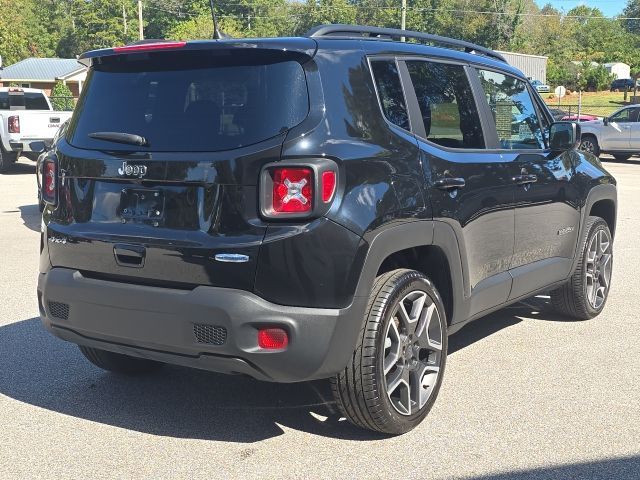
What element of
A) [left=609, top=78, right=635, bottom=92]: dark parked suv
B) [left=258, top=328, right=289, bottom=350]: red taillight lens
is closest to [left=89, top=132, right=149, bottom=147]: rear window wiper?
[left=258, top=328, right=289, bottom=350]: red taillight lens

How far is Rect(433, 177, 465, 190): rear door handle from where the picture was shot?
13.9 feet

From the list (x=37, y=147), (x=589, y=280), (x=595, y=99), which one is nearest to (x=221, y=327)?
(x=589, y=280)

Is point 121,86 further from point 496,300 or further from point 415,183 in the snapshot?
point 496,300

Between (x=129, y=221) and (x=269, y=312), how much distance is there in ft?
2.82

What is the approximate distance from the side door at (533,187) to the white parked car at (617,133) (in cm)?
1961

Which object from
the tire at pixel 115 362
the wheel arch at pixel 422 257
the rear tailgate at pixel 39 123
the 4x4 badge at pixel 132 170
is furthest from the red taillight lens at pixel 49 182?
the rear tailgate at pixel 39 123

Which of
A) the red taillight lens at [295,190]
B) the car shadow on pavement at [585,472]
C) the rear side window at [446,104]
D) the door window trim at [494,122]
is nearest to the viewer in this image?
the red taillight lens at [295,190]

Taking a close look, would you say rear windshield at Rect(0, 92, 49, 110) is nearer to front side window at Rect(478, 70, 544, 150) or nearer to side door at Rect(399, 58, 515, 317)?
front side window at Rect(478, 70, 544, 150)

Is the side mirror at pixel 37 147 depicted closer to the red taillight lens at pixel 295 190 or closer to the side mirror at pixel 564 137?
the side mirror at pixel 564 137

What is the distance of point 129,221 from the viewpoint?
12.5 feet

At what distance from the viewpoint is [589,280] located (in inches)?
249

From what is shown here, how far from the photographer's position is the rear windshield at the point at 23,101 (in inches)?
794

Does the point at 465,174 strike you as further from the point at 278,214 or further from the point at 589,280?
the point at 589,280

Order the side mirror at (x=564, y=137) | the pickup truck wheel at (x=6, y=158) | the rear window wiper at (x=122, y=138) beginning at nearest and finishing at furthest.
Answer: the rear window wiper at (x=122, y=138) → the side mirror at (x=564, y=137) → the pickup truck wheel at (x=6, y=158)
